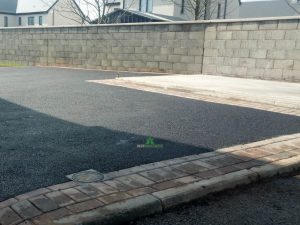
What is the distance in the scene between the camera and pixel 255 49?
1168cm

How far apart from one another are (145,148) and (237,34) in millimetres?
9080

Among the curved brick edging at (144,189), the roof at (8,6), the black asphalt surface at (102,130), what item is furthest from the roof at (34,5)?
the curved brick edging at (144,189)

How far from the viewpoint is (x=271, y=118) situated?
633cm

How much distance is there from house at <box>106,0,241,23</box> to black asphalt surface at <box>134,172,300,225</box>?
2626cm

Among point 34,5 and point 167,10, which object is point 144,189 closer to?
point 167,10

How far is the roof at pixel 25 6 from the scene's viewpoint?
52312mm

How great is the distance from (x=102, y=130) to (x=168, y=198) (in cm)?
245

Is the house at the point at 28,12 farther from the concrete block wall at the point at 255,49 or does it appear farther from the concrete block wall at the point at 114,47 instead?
the concrete block wall at the point at 255,49

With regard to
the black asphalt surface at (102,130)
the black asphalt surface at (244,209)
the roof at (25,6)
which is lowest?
the black asphalt surface at (244,209)

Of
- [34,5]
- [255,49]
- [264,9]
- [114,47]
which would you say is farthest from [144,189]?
[34,5]

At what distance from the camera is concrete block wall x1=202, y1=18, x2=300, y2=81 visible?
428 inches

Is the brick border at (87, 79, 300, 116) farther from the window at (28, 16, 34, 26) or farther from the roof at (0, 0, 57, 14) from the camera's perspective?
the window at (28, 16, 34, 26)

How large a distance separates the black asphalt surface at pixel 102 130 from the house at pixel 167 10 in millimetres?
22112

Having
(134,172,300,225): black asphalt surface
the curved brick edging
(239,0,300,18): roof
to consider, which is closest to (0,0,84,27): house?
(239,0,300,18): roof
